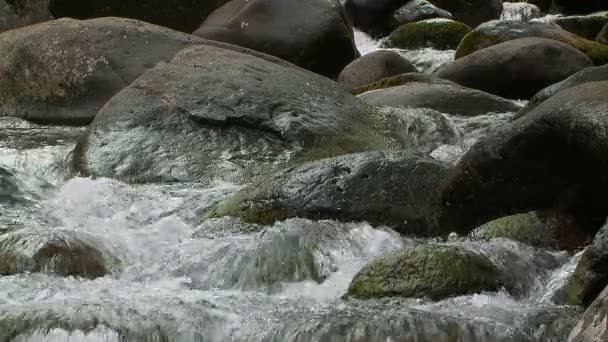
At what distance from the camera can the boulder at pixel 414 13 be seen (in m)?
19.9

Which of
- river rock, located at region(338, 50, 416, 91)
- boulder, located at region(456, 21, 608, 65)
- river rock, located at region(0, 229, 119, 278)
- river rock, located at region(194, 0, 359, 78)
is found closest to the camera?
river rock, located at region(0, 229, 119, 278)

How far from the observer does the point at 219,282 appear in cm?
497

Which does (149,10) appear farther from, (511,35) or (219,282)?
(219,282)

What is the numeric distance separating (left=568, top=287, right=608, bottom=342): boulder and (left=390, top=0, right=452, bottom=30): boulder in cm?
1674

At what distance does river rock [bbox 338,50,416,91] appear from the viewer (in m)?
11.9

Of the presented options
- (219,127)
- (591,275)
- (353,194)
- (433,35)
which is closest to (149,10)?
(433,35)

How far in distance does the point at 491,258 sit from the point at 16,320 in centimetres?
220

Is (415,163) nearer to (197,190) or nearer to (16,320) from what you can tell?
(197,190)

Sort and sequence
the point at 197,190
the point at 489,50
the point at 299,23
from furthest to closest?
the point at 299,23, the point at 489,50, the point at 197,190

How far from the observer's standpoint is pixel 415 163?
6051mm

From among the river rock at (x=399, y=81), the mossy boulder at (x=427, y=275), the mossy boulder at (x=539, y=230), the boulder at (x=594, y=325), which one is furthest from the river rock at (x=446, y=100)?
the boulder at (x=594, y=325)

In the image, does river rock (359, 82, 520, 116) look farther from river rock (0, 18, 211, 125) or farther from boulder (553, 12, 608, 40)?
boulder (553, 12, 608, 40)

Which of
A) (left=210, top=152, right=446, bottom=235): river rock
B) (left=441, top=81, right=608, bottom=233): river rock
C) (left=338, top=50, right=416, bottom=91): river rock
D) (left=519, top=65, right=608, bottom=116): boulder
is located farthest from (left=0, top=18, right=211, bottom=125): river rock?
(left=441, top=81, right=608, bottom=233): river rock

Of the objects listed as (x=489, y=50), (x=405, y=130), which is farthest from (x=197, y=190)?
(x=489, y=50)
